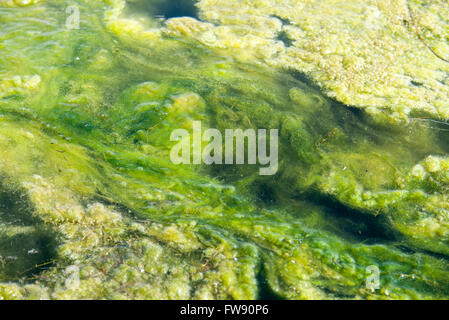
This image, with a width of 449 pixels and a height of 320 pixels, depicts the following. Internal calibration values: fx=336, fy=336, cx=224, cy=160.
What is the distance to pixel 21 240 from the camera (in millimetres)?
2371

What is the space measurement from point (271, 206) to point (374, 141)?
146 centimetres

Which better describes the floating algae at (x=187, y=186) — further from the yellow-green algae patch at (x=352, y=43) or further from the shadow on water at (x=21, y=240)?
the yellow-green algae patch at (x=352, y=43)

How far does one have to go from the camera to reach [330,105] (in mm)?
3963

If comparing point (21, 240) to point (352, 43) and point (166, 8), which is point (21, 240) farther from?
point (352, 43)

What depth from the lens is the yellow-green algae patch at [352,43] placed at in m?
4.03

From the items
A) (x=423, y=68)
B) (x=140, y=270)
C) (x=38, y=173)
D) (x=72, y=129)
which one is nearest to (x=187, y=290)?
(x=140, y=270)

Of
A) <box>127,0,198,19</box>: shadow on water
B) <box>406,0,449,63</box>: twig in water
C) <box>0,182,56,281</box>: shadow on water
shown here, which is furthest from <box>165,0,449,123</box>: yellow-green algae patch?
<box>0,182,56,281</box>: shadow on water

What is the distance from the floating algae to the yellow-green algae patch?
0.26m

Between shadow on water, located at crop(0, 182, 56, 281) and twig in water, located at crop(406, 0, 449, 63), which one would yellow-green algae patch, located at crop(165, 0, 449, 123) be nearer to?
twig in water, located at crop(406, 0, 449, 63)

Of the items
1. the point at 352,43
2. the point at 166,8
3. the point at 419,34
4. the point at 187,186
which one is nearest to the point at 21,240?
the point at 187,186

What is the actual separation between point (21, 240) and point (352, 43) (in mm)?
4530

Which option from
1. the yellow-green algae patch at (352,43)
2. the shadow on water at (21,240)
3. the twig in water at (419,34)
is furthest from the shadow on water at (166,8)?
the shadow on water at (21,240)

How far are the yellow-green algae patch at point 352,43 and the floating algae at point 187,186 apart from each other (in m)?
0.26
